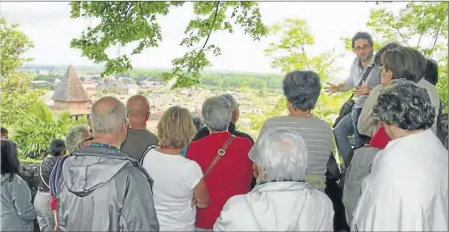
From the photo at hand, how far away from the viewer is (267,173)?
2.28m

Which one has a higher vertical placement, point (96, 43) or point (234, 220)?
point (96, 43)

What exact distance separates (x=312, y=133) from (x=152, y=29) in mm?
4993

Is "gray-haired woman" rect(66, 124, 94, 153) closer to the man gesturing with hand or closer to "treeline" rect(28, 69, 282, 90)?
the man gesturing with hand

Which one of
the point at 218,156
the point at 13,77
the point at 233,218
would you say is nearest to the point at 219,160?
the point at 218,156

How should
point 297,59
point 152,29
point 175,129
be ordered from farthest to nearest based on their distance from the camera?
point 297,59, point 152,29, point 175,129

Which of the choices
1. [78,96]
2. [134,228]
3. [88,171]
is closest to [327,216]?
[134,228]

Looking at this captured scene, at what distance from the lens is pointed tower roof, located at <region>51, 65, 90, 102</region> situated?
8.51 meters

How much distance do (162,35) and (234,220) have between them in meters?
5.90

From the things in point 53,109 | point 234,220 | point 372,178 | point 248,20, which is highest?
point 248,20

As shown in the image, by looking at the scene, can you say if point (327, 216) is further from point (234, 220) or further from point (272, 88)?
point (272, 88)

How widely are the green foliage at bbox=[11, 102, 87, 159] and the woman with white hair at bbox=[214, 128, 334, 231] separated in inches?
286

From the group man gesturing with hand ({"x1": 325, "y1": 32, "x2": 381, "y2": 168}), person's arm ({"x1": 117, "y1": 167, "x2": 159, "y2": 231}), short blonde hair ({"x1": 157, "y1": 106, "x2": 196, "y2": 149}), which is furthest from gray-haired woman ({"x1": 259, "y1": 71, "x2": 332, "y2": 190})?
man gesturing with hand ({"x1": 325, "y1": 32, "x2": 381, "y2": 168})

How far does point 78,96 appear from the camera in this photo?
29.4ft

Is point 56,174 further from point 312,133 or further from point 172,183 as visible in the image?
point 312,133
